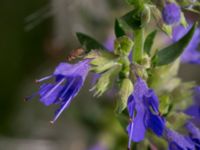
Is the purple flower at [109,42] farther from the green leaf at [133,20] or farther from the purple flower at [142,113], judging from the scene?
the purple flower at [142,113]

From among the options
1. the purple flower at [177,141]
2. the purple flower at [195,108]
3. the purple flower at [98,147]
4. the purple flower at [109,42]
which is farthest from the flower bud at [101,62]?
the purple flower at [98,147]

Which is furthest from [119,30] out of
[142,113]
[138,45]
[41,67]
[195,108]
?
[41,67]

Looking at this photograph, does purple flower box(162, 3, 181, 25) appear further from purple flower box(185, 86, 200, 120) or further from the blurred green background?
the blurred green background

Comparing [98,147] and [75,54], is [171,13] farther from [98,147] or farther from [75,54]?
[98,147]

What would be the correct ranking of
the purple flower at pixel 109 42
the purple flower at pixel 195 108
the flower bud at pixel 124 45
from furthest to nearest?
the purple flower at pixel 109 42 < the purple flower at pixel 195 108 < the flower bud at pixel 124 45

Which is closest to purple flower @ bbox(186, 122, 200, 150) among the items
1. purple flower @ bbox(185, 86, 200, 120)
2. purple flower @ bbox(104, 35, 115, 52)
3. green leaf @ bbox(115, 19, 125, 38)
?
purple flower @ bbox(185, 86, 200, 120)

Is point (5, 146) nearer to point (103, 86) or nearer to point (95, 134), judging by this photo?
point (95, 134)
